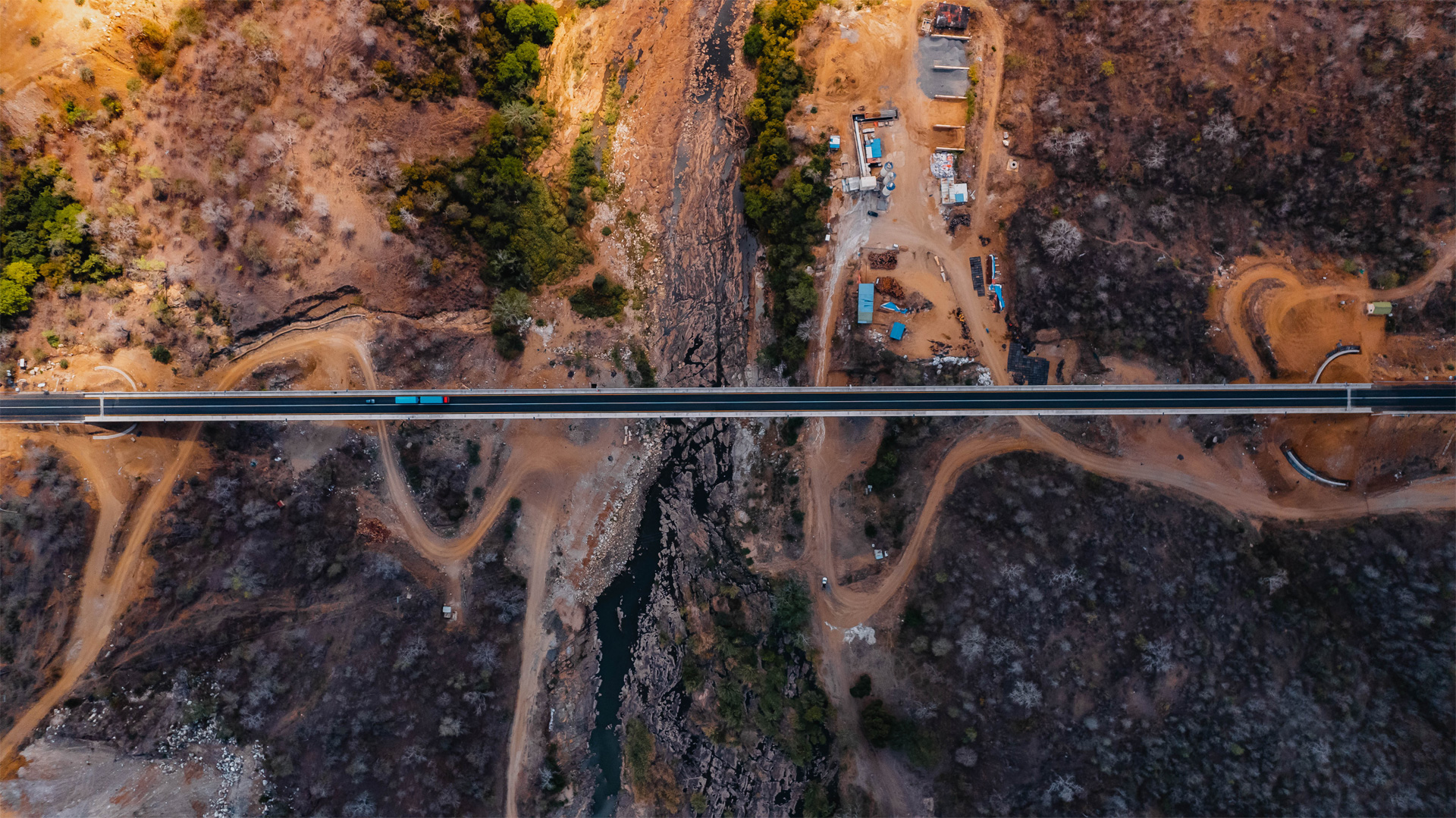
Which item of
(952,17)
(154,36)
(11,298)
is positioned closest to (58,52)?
(154,36)

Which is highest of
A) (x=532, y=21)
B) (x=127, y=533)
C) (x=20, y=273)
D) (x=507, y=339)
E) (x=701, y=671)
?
(x=532, y=21)

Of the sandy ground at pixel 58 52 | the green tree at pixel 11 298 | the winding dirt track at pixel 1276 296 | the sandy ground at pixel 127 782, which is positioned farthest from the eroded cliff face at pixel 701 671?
the sandy ground at pixel 58 52

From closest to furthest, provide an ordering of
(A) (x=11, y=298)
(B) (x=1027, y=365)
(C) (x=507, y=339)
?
(A) (x=11, y=298)
(B) (x=1027, y=365)
(C) (x=507, y=339)

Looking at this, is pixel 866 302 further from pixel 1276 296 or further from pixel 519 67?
pixel 519 67

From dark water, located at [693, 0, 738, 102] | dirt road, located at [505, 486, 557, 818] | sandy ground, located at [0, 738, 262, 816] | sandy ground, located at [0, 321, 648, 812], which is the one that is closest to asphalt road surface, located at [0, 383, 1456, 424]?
sandy ground, located at [0, 321, 648, 812]

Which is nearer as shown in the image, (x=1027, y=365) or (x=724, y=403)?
(x=724, y=403)

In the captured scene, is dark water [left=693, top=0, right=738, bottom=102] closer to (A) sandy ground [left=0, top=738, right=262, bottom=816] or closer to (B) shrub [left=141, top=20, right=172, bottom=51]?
(B) shrub [left=141, top=20, right=172, bottom=51]

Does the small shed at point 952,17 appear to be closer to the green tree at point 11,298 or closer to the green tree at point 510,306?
the green tree at point 510,306
